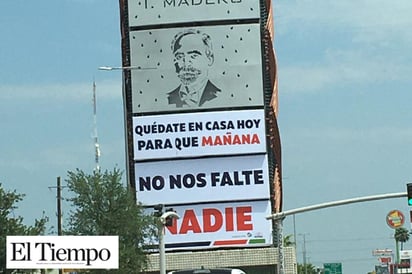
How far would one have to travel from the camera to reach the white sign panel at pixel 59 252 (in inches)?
1116

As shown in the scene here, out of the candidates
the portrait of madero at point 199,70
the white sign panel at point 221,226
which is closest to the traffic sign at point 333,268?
the white sign panel at point 221,226

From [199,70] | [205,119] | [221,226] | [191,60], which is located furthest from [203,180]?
[191,60]

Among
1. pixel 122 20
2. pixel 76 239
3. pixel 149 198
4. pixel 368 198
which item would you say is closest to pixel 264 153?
pixel 149 198

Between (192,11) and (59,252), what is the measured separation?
32985 millimetres

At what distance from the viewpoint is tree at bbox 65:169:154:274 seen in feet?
141

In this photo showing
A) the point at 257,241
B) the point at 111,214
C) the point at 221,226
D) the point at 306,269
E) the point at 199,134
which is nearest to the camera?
the point at 111,214

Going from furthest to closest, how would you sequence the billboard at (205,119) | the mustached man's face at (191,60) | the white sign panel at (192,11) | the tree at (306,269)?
the tree at (306,269)
the white sign panel at (192,11)
the mustached man's face at (191,60)
the billboard at (205,119)

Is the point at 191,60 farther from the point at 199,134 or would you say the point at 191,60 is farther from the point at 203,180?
the point at 203,180

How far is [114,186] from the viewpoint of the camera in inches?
1747

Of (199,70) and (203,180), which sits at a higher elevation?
(199,70)

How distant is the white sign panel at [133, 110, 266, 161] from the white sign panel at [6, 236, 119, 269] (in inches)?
1172

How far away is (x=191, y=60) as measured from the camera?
194 ft

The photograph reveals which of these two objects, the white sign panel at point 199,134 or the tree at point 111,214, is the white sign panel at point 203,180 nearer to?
the white sign panel at point 199,134

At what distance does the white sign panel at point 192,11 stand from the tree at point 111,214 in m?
16.9
